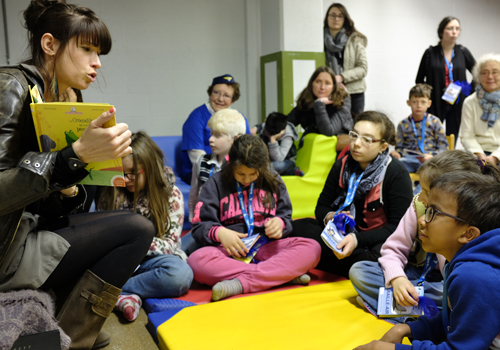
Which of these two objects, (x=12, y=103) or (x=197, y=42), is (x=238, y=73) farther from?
(x=12, y=103)

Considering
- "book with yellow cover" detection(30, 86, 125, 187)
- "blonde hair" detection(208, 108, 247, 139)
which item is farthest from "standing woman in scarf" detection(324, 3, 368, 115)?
"book with yellow cover" detection(30, 86, 125, 187)

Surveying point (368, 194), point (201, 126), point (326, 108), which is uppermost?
point (326, 108)

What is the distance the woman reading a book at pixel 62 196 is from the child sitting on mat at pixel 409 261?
1.00 meters

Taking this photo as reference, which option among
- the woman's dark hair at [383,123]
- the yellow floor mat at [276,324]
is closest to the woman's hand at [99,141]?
the yellow floor mat at [276,324]

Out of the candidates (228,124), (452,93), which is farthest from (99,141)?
(452,93)

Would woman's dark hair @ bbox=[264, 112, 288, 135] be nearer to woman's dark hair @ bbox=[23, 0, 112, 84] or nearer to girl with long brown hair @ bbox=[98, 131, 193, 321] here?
girl with long brown hair @ bbox=[98, 131, 193, 321]

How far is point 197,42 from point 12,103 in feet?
13.6

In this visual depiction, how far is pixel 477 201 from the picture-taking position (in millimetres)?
1199

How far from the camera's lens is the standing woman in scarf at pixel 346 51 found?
15.4 ft

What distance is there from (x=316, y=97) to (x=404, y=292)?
265cm

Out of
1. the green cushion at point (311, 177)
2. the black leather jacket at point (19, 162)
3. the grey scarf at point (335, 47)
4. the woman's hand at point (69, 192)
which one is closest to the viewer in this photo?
the black leather jacket at point (19, 162)

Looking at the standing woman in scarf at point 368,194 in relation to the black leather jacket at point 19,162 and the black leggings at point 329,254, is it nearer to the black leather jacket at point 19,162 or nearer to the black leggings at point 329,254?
the black leggings at point 329,254

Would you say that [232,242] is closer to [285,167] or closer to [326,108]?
[285,167]

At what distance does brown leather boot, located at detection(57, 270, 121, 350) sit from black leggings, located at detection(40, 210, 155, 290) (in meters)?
0.03
